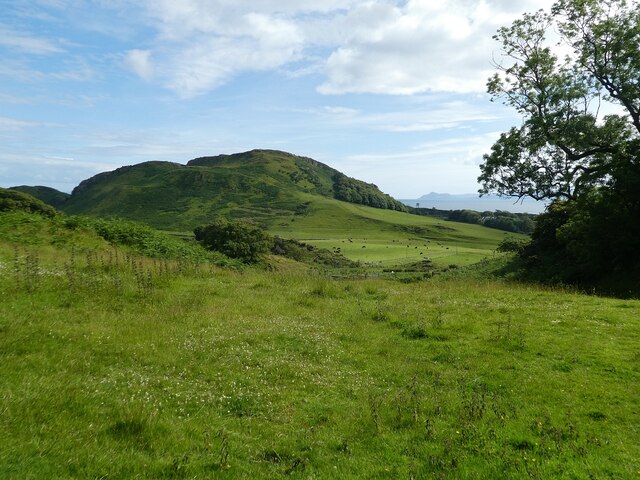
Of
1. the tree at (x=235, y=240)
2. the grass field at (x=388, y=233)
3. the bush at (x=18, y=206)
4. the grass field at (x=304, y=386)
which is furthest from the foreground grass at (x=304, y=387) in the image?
the grass field at (x=388, y=233)

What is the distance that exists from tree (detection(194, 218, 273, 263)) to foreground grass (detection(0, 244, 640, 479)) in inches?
918

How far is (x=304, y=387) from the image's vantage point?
31.6 ft

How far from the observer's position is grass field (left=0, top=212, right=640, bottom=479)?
644 centimetres

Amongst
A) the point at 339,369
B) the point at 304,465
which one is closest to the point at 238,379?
the point at 339,369

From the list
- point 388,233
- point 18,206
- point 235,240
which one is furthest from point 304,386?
point 388,233

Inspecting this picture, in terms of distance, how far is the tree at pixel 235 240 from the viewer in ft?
133

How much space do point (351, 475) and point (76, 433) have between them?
4.31 meters

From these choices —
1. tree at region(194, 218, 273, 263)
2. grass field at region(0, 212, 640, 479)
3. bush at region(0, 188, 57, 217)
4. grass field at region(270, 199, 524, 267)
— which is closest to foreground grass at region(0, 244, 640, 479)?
grass field at region(0, 212, 640, 479)

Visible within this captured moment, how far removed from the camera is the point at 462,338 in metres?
13.2

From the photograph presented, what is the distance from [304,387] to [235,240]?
33768 mm

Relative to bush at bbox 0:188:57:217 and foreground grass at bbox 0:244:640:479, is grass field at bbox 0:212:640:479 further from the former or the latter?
bush at bbox 0:188:57:217

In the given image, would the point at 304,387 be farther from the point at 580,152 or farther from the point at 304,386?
the point at 580,152

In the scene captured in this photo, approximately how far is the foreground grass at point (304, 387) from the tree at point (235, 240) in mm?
23320

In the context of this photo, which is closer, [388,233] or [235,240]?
[235,240]
